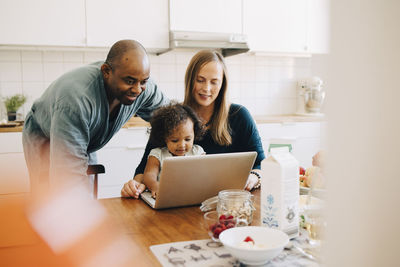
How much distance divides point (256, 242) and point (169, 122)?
91 cm

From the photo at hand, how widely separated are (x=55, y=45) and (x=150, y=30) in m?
0.78

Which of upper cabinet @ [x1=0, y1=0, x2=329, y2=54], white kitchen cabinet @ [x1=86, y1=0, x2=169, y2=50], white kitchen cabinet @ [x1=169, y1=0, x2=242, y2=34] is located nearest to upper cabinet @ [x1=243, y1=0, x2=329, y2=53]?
upper cabinet @ [x1=0, y1=0, x2=329, y2=54]

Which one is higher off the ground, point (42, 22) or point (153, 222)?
point (42, 22)

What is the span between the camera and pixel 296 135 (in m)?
3.59

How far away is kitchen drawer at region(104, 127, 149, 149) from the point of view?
2939 millimetres

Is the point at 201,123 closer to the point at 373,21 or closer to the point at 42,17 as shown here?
the point at 373,21

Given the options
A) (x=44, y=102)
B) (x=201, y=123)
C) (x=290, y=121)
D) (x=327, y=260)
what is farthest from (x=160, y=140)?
(x=290, y=121)

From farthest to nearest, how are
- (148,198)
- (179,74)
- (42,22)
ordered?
(179,74) → (42,22) → (148,198)

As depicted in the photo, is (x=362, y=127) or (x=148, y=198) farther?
(x=148, y=198)

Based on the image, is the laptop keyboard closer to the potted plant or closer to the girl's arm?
the girl's arm

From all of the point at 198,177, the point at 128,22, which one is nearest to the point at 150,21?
the point at 128,22

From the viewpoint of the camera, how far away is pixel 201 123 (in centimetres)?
181

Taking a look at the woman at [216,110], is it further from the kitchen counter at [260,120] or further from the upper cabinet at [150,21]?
the kitchen counter at [260,120]

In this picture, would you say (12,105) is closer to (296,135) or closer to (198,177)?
(198,177)
